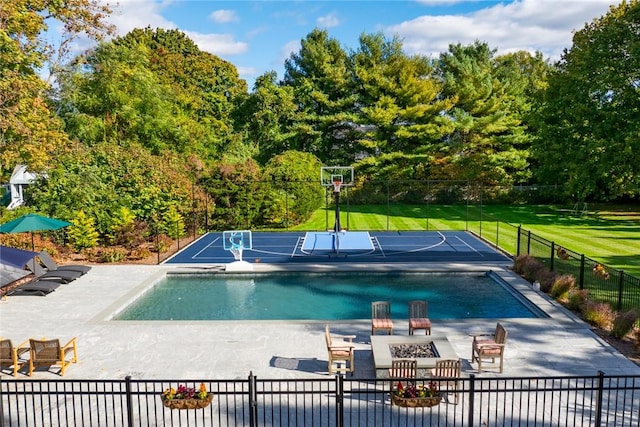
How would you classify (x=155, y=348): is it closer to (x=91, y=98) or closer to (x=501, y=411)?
(x=501, y=411)

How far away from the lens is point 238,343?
13562 millimetres

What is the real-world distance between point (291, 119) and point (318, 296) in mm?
33392

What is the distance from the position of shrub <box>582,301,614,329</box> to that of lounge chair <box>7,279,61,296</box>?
55.2ft

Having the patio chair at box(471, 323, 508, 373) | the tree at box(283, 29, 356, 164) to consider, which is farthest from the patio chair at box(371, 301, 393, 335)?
the tree at box(283, 29, 356, 164)

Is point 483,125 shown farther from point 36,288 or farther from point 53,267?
point 36,288

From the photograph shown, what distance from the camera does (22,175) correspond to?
1834 inches

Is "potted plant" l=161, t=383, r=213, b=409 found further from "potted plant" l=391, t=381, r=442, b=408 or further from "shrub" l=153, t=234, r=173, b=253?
"shrub" l=153, t=234, r=173, b=253

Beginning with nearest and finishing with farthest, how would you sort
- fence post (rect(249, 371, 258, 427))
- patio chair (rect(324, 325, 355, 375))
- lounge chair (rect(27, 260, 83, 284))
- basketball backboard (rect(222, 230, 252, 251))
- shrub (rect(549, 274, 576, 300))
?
1. fence post (rect(249, 371, 258, 427))
2. patio chair (rect(324, 325, 355, 375))
3. shrub (rect(549, 274, 576, 300))
4. lounge chair (rect(27, 260, 83, 284))
5. basketball backboard (rect(222, 230, 252, 251))

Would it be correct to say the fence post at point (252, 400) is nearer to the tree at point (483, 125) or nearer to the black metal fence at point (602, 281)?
the black metal fence at point (602, 281)

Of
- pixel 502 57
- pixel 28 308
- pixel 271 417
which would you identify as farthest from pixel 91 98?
pixel 502 57

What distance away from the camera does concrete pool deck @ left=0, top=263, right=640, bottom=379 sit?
11.8 metres

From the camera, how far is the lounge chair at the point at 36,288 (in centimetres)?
1817

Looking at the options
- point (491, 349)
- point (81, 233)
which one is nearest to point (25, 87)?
point (81, 233)

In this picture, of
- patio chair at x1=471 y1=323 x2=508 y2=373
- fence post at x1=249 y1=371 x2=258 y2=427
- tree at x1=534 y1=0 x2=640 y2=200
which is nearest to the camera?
fence post at x1=249 y1=371 x2=258 y2=427
